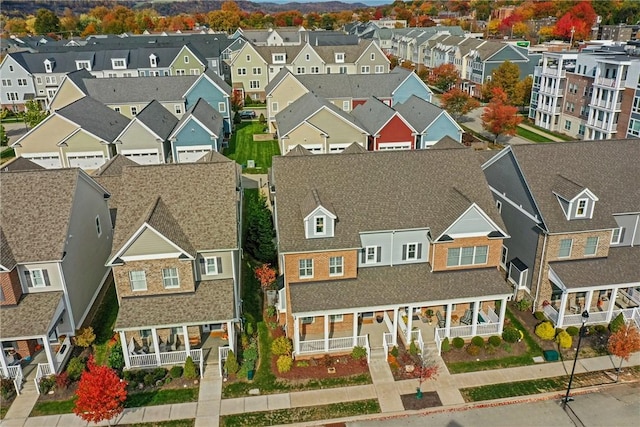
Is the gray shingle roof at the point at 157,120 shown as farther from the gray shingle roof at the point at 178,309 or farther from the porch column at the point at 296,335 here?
the porch column at the point at 296,335

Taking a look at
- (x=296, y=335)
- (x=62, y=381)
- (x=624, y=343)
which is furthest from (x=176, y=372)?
(x=624, y=343)

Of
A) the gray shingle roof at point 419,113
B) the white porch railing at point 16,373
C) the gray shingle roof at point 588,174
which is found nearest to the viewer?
the white porch railing at point 16,373

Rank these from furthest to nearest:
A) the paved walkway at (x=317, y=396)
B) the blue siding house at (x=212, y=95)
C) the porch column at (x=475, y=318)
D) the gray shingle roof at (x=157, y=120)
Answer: the blue siding house at (x=212, y=95) < the gray shingle roof at (x=157, y=120) < the porch column at (x=475, y=318) < the paved walkway at (x=317, y=396)

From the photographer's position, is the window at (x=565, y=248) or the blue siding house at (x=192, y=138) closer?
the window at (x=565, y=248)

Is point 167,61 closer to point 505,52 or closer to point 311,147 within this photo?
point 311,147

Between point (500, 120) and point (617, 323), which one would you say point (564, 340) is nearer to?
point (617, 323)

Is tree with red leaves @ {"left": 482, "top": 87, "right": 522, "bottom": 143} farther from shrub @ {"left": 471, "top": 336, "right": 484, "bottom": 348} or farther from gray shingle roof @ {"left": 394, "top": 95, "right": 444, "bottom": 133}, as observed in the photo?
shrub @ {"left": 471, "top": 336, "right": 484, "bottom": 348}

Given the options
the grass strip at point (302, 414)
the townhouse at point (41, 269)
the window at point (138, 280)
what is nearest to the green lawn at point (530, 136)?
the grass strip at point (302, 414)

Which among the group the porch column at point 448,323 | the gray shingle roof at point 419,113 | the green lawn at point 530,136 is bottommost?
the porch column at point 448,323
